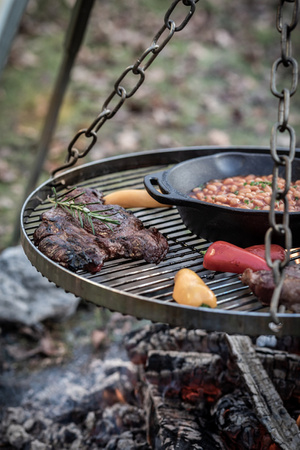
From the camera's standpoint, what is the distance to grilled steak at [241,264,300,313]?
5.16 ft

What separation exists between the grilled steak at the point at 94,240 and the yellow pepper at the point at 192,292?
0.23 m

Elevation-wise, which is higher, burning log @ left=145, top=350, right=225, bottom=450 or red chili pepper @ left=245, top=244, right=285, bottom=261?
red chili pepper @ left=245, top=244, right=285, bottom=261

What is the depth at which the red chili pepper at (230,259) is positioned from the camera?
180cm

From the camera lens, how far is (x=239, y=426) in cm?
216

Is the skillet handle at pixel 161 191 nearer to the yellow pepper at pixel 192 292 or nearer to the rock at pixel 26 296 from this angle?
the yellow pepper at pixel 192 292

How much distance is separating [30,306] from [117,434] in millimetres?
1232

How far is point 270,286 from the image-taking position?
5.26 ft

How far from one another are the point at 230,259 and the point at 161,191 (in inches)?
14.9

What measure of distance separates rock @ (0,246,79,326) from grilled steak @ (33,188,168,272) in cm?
157

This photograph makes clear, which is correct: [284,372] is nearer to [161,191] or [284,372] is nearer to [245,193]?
[245,193]

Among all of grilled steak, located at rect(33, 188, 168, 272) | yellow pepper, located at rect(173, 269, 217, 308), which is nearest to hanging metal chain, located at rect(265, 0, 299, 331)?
yellow pepper, located at rect(173, 269, 217, 308)

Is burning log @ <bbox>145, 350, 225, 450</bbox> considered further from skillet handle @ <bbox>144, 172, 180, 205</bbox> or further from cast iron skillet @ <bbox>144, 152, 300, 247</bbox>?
skillet handle @ <bbox>144, 172, 180, 205</bbox>

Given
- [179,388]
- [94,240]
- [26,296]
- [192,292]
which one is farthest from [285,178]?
[26,296]

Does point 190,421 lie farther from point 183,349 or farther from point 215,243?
point 215,243
